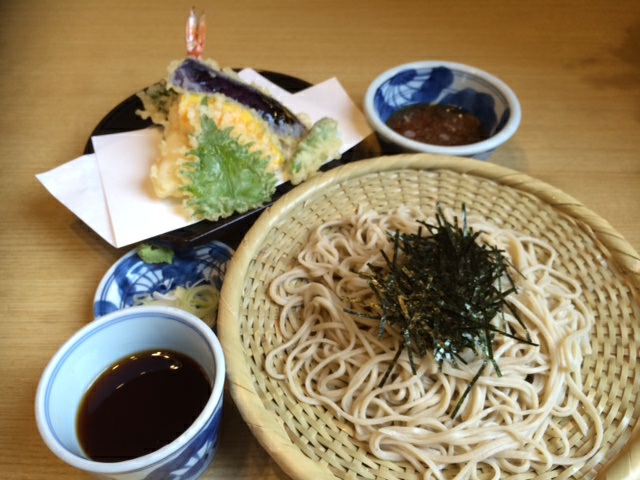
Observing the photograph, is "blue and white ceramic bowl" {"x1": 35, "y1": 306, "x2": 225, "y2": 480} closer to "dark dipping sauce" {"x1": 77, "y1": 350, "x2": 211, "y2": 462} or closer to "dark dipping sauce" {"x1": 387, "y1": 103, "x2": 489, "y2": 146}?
"dark dipping sauce" {"x1": 77, "y1": 350, "x2": 211, "y2": 462}

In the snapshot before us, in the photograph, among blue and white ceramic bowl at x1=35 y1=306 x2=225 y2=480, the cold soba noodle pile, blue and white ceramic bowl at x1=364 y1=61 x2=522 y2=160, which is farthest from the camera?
blue and white ceramic bowl at x1=364 y1=61 x2=522 y2=160

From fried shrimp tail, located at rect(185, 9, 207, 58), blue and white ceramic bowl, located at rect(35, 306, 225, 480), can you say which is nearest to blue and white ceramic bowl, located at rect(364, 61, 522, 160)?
fried shrimp tail, located at rect(185, 9, 207, 58)

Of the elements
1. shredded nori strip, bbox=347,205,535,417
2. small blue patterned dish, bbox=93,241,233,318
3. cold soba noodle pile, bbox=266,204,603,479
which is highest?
shredded nori strip, bbox=347,205,535,417

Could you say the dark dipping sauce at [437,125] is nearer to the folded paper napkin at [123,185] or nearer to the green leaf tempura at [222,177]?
the folded paper napkin at [123,185]

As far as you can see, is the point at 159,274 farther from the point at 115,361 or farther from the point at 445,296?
the point at 445,296

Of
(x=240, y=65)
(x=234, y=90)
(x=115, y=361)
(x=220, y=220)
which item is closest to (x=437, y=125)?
(x=234, y=90)
